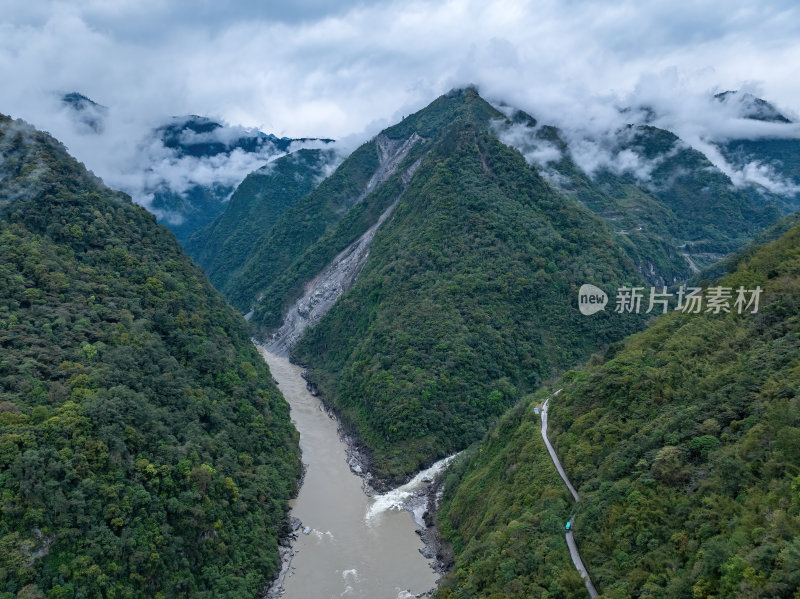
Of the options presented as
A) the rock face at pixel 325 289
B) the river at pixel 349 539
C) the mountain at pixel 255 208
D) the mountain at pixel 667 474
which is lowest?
the river at pixel 349 539

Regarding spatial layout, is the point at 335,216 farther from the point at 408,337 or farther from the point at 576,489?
the point at 576,489

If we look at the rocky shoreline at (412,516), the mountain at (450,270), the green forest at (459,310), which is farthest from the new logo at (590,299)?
the rocky shoreline at (412,516)

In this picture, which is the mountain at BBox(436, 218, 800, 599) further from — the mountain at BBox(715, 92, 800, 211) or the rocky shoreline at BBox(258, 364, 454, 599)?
the mountain at BBox(715, 92, 800, 211)

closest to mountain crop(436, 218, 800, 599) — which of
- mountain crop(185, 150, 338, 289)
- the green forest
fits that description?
the green forest

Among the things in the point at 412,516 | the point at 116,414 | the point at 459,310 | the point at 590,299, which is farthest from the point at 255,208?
the point at 116,414

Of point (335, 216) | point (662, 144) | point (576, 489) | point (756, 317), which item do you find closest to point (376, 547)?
point (576, 489)

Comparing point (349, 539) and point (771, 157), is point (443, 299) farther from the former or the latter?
point (771, 157)

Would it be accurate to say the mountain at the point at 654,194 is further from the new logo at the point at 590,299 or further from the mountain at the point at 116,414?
the mountain at the point at 116,414
